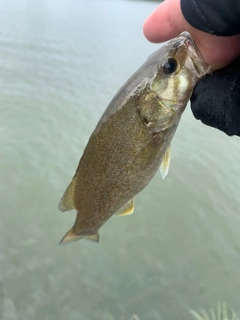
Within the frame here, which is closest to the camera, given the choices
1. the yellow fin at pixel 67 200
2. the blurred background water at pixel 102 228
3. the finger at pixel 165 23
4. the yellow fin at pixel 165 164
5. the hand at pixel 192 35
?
the hand at pixel 192 35

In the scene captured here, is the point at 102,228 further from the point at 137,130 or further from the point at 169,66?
the point at 169,66

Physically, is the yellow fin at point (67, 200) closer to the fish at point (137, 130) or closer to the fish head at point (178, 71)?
the fish at point (137, 130)

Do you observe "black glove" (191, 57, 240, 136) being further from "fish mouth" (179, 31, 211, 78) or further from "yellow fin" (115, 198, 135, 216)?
"yellow fin" (115, 198, 135, 216)

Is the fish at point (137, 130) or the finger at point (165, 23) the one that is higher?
→ the finger at point (165, 23)

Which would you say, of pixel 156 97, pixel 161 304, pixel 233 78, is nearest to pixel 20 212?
pixel 161 304

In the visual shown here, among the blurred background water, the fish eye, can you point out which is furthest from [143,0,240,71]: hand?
the blurred background water

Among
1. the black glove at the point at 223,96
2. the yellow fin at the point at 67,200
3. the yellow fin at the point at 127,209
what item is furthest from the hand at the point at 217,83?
the yellow fin at the point at 67,200

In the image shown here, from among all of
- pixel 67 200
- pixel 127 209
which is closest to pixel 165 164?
pixel 127 209
